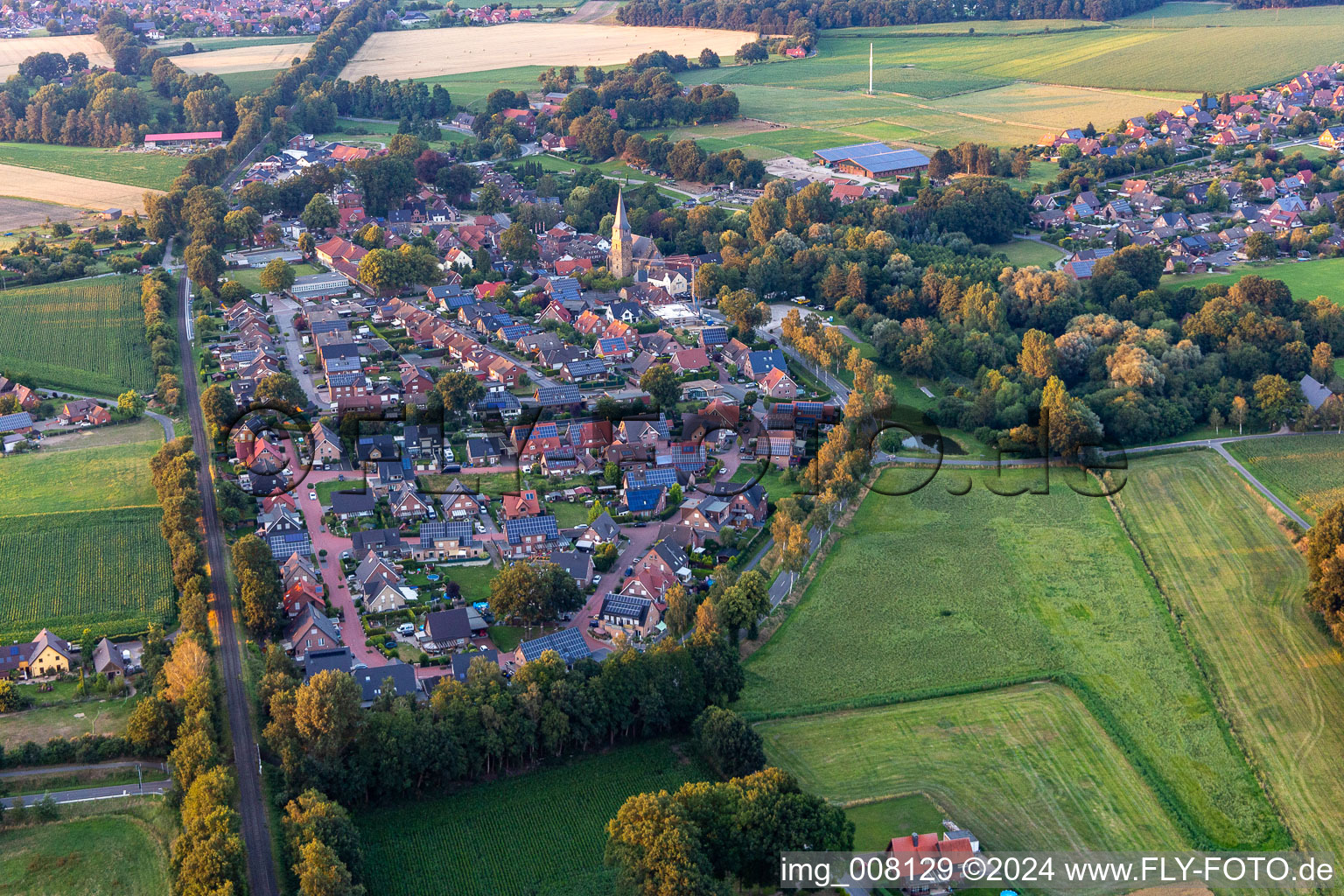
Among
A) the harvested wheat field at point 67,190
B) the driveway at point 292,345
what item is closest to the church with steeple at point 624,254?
the driveway at point 292,345

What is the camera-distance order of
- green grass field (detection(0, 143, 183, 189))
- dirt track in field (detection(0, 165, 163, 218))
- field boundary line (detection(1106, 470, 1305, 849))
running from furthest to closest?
green grass field (detection(0, 143, 183, 189))
dirt track in field (detection(0, 165, 163, 218))
field boundary line (detection(1106, 470, 1305, 849))

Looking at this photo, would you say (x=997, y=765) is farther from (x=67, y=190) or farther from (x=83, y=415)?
(x=67, y=190)

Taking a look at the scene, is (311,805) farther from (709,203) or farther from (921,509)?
(709,203)

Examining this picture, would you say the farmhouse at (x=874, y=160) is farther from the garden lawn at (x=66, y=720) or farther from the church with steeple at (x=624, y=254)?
the garden lawn at (x=66, y=720)

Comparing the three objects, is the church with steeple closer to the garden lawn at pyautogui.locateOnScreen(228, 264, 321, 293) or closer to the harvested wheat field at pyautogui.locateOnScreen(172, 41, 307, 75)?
the garden lawn at pyautogui.locateOnScreen(228, 264, 321, 293)

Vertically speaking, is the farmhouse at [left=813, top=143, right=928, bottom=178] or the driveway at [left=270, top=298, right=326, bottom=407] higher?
the farmhouse at [left=813, top=143, right=928, bottom=178]

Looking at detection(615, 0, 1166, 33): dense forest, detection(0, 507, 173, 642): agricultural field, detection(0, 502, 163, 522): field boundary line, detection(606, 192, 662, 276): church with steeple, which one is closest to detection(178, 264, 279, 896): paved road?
detection(0, 507, 173, 642): agricultural field
